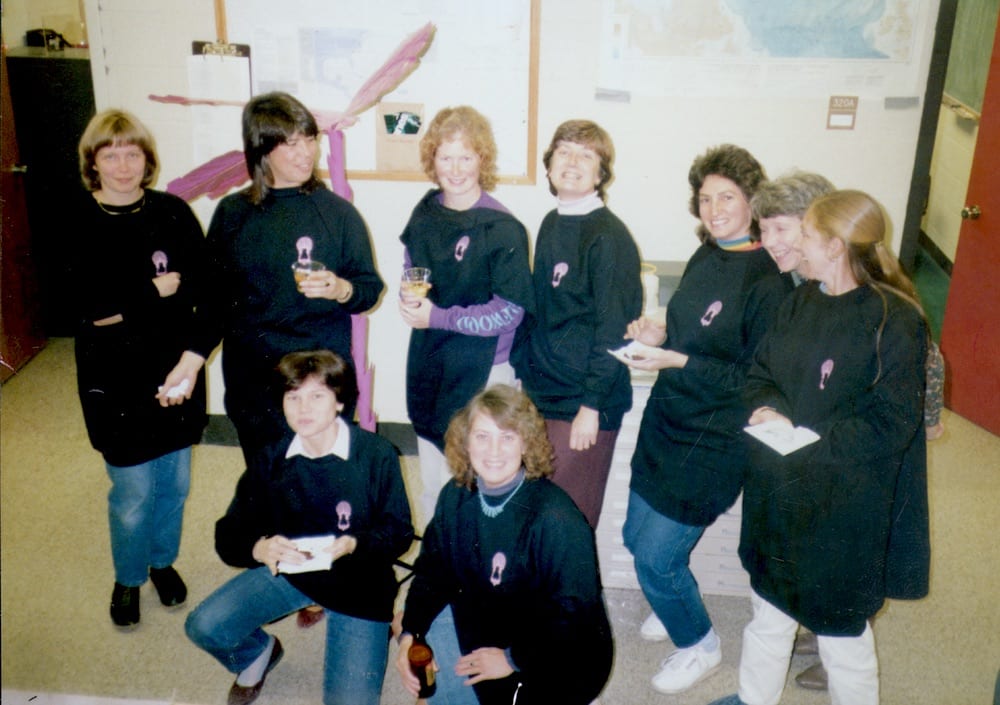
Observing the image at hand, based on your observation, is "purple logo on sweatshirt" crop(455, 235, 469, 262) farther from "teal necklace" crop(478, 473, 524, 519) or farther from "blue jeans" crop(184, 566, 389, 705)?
"blue jeans" crop(184, 566, 389, 705)

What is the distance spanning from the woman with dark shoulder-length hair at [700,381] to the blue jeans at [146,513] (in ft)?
4.81

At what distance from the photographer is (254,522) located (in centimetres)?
226

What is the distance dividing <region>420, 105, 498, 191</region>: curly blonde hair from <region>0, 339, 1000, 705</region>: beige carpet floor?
54.0 inches

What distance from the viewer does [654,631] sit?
110 inches

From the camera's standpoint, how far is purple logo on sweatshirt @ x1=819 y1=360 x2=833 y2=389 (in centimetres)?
191

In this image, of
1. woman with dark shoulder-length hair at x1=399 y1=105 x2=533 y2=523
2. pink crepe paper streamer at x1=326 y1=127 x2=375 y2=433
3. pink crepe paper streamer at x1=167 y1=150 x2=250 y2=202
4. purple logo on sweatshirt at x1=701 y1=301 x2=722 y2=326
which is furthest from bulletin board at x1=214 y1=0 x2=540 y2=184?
purple logo on sweatshirt at x1=701 y1=301 x2=722 y2=326

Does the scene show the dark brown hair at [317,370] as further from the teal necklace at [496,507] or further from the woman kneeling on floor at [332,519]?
the teal necklace at [496,507]

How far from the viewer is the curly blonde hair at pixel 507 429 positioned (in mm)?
1971

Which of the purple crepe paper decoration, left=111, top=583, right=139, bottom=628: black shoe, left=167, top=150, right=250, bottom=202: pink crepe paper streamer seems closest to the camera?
left=111, top=583, right=139, bottom=628: black shoe

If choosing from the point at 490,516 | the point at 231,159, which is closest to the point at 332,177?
the point at 231,159

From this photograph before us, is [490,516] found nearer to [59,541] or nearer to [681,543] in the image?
[681,543]

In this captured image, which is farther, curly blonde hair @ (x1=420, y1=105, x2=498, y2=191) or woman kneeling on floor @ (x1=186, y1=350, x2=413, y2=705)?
curly blonde hair @ (x1=420, y1=105, x2=498, y2=191)

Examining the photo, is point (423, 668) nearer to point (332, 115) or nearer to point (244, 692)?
point (244, 692)

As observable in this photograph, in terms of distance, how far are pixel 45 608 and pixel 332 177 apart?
5.63ft
